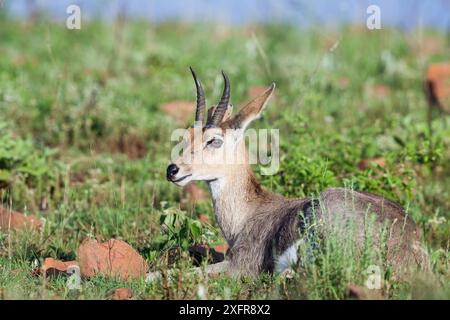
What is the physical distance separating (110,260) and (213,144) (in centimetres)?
131

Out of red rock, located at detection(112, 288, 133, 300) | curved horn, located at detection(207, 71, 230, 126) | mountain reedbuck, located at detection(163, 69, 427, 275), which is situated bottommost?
red rock, located at detection(112, 288, 133, 300)

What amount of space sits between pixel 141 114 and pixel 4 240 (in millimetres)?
3825

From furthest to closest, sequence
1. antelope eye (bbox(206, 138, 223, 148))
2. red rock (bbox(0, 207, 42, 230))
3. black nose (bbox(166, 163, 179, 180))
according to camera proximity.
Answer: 1. red rock (bbox(0, 207, 42, 230))
2. antelope eye (bbox(206, 138, 223, 148))
3. black nose (bbox(166, 163, 179, 180))

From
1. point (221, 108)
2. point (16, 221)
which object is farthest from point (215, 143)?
point (16, 221)

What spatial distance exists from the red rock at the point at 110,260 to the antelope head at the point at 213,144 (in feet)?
2.28

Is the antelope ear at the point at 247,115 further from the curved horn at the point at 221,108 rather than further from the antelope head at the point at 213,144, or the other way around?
the curved horn at the point at 221,108

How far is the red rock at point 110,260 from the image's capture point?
637cm

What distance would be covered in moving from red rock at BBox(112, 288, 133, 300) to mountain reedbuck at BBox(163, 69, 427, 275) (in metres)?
0.95

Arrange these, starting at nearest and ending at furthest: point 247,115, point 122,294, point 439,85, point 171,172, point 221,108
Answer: point 122,294 < point 171,172 < point 221,108 < point 247,115 < point 439,85

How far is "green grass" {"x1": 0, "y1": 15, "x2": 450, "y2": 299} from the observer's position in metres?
6.20

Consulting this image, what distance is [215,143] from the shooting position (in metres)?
7.02

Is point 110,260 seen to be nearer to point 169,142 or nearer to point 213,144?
point 213,144

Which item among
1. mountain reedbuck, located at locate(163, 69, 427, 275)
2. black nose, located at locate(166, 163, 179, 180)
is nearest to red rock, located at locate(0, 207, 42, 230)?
black nose, located at locate(166, 163, 179, 180)

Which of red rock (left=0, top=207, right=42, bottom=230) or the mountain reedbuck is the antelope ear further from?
red rock (left=0, top=207, right=42, bottom=230)
